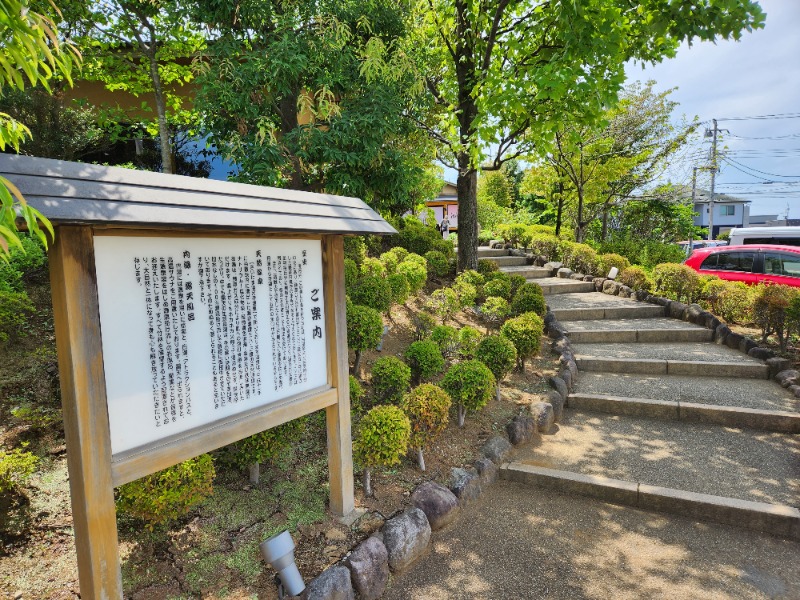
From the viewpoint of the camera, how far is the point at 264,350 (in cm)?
322

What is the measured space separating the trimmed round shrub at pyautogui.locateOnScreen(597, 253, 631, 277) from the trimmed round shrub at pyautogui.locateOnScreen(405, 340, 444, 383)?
826 centimetres

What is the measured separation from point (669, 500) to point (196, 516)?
13.9ft

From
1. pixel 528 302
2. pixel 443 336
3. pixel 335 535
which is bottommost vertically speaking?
pixel 335 535

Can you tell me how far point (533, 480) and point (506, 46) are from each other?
785 centimetres

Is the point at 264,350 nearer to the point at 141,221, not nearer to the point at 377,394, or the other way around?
the point at 141,221

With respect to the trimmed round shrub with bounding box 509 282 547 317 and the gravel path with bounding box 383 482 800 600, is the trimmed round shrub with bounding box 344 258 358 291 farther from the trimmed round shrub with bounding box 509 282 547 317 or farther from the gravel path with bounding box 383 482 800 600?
the gravel path with bounding box 383 482 800 600

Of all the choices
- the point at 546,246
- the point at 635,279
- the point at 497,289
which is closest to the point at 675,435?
the point at 497,289

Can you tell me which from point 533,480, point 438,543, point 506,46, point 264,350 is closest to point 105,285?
point 264,350

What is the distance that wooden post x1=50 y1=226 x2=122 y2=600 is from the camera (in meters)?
2.22

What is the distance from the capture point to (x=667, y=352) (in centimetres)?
770

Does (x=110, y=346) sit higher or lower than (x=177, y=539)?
higher

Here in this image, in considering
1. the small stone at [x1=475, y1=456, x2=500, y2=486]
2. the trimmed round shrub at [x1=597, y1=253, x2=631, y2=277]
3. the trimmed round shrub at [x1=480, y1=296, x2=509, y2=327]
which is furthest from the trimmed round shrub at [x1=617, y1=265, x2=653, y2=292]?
the small stone at [x1=475, y1=456, x2=500, y2=486]

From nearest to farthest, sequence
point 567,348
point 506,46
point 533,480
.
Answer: point 533,480 < point 567,348 < point 506,46

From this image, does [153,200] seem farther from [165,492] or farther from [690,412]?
[690,412]
